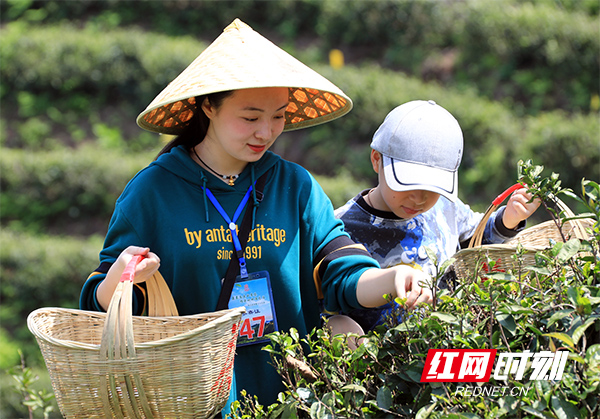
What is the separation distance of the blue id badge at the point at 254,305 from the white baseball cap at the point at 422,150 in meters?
0.49

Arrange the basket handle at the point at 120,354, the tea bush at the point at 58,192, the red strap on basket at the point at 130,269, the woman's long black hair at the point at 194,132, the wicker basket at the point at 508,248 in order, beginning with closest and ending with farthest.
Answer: the basket handle at the point at 120,354 < the red strap on basket at the point at 130,269 < the wicker basket at the point at 508,248 < the woman's long black hair at the point at 194,132 < the tea bush at the point at 58,192

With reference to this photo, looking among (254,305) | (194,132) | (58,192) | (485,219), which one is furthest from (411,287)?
(58,192)

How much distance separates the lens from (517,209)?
2.07 m

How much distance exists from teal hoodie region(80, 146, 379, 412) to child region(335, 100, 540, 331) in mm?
265

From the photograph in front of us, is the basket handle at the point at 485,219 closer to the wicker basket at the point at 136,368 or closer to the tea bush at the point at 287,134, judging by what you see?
the wicker basket at the point at 136,368

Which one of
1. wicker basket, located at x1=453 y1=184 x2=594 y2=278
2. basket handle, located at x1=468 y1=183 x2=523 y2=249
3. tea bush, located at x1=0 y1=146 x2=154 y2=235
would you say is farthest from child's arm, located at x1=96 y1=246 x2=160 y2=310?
tea bush, located at x1=0 y1=146 x2=154 y2=235

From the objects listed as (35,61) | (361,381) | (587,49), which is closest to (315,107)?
(361,381)

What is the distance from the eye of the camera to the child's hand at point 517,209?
6.77 ft

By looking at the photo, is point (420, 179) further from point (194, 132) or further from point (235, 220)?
point (194, 132)

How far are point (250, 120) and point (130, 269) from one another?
19.8 inches

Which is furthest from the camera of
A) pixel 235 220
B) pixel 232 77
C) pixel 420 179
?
pixel 420 179

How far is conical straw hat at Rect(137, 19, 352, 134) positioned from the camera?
5.16ft

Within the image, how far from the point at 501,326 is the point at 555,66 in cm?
693

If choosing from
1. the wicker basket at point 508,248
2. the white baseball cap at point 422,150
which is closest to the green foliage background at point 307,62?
the wicker basket at point 508,248
